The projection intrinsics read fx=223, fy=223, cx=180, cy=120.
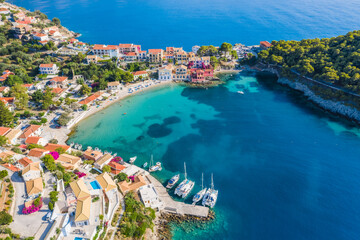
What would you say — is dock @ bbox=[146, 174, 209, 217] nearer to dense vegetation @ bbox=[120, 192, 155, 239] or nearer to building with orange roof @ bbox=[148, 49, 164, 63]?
dense vegetation @ bbox=[120, 192, 155, 239]

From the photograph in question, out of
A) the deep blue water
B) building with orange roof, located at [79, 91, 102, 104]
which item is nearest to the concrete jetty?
building with orange roof, located at [79, 91, 102, 104]

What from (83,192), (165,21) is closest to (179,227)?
(83,192)

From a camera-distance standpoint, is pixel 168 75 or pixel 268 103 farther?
pixel 168 75

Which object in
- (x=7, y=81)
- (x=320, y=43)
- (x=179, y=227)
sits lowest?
(x=179, y=227)

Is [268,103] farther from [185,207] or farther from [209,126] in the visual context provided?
[185,207]

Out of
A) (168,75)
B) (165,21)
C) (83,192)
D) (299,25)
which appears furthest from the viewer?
(165,21)

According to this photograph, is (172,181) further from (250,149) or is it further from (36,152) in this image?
(36,152)
